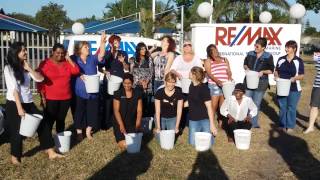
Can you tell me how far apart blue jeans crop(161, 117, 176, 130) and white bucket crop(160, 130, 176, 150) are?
0.62 m

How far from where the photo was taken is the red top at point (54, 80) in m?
6.46

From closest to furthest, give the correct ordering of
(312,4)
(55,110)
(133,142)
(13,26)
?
1. (55,110)
2. (133,142)
3. (13,26)
4. (312,4)

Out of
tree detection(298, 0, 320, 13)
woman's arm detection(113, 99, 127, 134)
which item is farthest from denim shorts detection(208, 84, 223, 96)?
tree detection(298, 0, 320, 13)

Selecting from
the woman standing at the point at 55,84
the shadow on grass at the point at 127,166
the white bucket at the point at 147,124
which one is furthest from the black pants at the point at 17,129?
the white bucket at the point at 147,124

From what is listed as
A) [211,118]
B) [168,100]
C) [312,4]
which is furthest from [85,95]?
[312,4]

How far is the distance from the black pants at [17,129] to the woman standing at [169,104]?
1.87 meters

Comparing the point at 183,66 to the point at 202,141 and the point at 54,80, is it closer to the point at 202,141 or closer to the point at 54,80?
the point at 202,141

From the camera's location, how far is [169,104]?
7527 mm

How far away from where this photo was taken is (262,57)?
8336 millimetres

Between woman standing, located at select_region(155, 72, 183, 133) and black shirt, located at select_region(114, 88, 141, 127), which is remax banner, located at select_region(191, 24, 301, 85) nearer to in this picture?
woman standing, located at select_region(155, 72, 183, 133)

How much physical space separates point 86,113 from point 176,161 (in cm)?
200

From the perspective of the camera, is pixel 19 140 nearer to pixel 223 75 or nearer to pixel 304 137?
pixel 223 75

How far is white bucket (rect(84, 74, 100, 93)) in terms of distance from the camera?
726 cm

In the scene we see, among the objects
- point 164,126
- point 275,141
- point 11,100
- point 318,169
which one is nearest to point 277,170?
point 318,169
